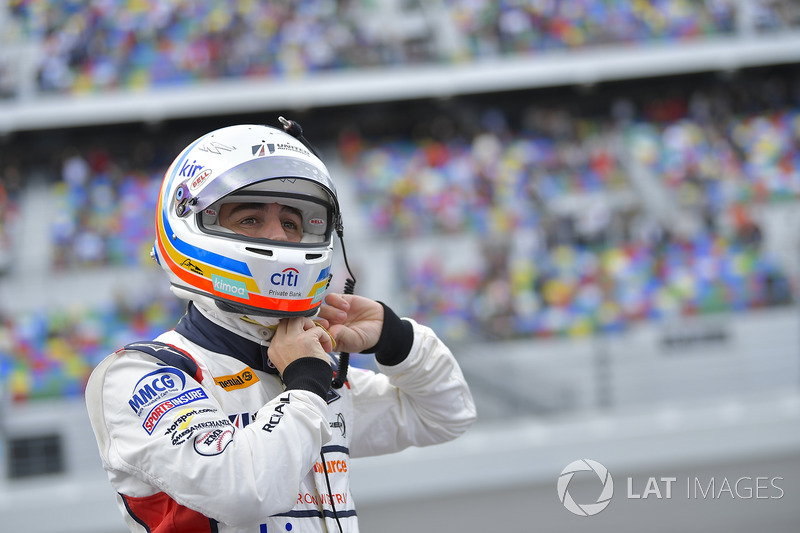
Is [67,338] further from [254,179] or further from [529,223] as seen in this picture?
[254,179]

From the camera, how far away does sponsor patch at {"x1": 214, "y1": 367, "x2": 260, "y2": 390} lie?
2.14 meters

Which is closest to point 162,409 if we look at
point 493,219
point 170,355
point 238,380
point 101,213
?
point 170,355

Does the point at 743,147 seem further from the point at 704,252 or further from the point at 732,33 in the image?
the point at 704,252

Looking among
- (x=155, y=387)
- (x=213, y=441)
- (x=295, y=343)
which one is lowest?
(x=213, y=441)

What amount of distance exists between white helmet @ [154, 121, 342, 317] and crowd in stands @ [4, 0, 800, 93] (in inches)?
507

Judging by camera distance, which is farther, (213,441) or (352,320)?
(352,320)

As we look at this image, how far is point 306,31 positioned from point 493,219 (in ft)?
16.6

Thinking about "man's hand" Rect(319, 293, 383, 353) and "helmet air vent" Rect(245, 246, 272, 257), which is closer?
"helmet air vent" Rect(245, 246, 272, 257)

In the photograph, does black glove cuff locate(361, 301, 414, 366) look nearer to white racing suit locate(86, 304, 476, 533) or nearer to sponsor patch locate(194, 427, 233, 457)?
white racing suit locate(86, 304, 476, 533)

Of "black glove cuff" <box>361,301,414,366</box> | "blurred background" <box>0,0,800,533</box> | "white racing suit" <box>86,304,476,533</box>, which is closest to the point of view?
"white racing suit" <box>86,304,476,533</box>

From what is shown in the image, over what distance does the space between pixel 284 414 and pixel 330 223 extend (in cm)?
69

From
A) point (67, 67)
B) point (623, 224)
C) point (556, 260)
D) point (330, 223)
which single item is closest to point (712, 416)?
point (556, 260)

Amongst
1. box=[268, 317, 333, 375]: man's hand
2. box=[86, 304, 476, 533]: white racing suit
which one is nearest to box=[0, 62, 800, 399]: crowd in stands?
box=[86, 304, 476, 533]: white racing suit

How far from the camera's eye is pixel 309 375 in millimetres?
2020
